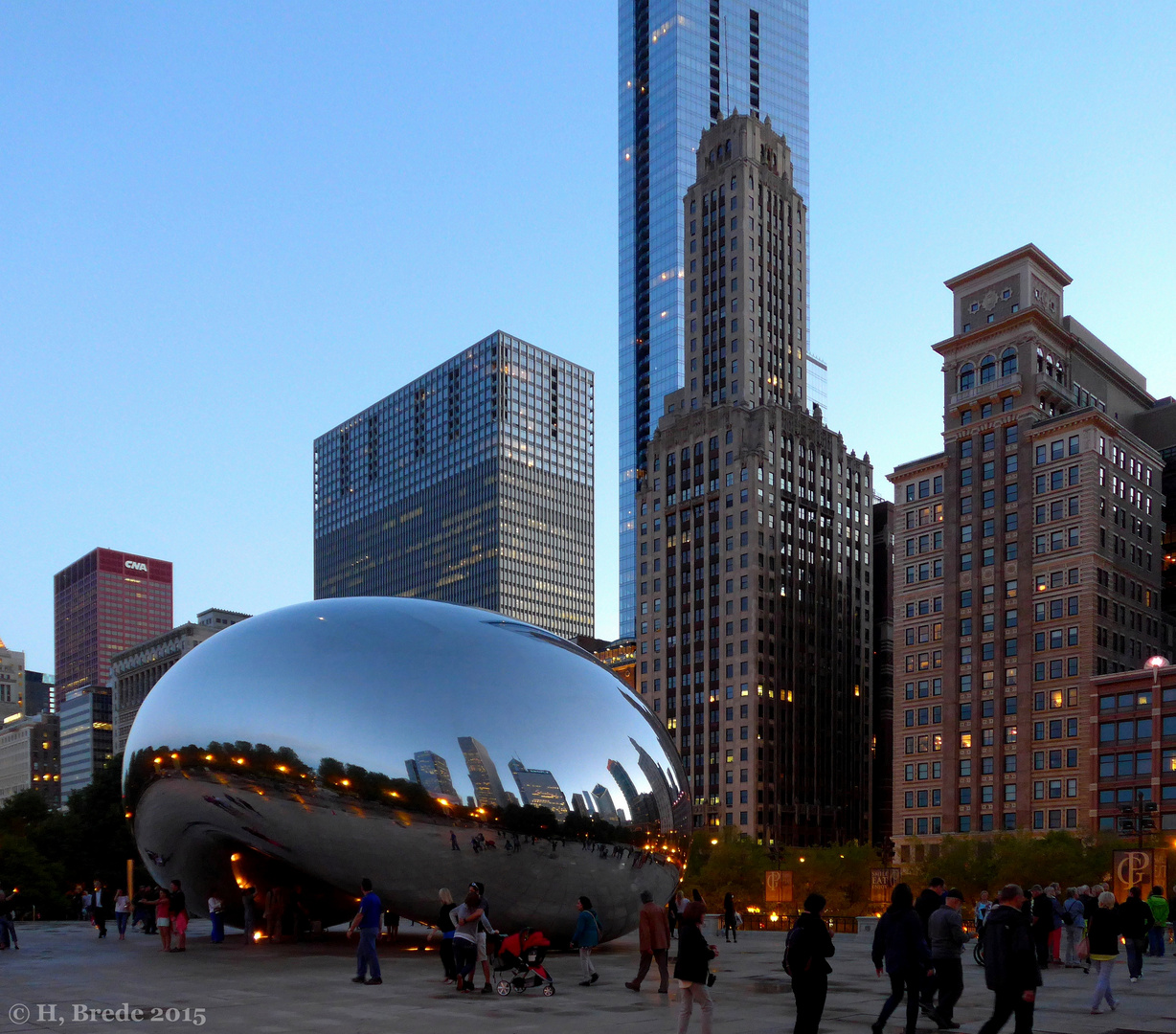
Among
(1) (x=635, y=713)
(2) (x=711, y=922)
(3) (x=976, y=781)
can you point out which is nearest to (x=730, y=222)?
(3) (x=976, y=781)

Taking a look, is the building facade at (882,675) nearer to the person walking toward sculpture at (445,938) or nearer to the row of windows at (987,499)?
the row of windows at (987,499)

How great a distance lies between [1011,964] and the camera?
12227mm

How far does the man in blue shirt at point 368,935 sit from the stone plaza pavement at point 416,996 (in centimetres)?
32

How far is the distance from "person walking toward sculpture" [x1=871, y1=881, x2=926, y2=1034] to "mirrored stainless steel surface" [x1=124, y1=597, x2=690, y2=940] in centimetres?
741

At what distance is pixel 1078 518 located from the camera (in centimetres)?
10212

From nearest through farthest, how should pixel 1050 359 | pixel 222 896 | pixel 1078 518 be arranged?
1. pixel 222 896
2. pixel 1078 518
3. pixel 1050 359

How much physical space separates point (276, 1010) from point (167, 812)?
29.9 feet

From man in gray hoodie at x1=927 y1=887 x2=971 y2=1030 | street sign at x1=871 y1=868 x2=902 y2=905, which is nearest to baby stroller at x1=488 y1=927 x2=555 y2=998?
man in gray hoodie at x1=927 y1=887 x2=971 y2=1030

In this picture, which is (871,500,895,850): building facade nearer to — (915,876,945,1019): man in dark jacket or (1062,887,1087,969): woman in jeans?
(1062,887,1087,969): woman in jeans

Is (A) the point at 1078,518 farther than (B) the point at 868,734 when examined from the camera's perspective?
No

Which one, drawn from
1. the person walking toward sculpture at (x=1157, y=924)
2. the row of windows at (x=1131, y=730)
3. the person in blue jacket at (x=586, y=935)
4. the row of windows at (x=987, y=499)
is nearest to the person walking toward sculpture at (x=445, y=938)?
the person in blue jacket at (x=586, y=935)

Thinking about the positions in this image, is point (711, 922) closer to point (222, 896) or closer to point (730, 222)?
point (222, 896)

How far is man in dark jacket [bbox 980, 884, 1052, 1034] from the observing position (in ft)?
40.0

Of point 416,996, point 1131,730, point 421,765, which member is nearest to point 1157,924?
point 421,765
